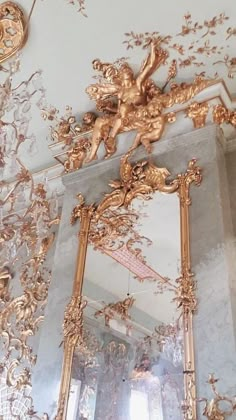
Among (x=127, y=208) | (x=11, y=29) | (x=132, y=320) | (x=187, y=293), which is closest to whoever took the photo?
(x=187, y=293)

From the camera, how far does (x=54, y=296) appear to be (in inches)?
102

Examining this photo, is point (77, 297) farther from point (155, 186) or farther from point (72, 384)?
point (155, 186)

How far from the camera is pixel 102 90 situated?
9.43ft

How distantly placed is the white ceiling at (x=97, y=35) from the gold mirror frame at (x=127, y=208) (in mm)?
615

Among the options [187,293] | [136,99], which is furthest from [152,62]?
[187,293]

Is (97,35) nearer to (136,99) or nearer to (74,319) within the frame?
(136,99)

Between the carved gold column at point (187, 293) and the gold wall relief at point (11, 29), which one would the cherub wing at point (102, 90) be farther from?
the carved gold column at point (187, 293)

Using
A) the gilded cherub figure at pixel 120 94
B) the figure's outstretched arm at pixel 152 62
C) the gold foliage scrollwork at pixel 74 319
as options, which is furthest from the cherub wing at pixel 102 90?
the gold foliage scrollwork at pixel 74 319

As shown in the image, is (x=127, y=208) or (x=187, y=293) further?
(x=127, y=208)

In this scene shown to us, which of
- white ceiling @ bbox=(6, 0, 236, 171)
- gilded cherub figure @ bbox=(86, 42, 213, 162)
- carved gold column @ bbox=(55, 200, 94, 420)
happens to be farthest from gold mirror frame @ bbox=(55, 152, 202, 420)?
white ceiling @ bbox=(6, 0, 236, 171)

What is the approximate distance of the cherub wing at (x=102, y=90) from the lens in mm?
2857

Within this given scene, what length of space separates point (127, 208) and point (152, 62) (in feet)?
2.97

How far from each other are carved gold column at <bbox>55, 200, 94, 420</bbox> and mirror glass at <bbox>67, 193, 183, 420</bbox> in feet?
0.09

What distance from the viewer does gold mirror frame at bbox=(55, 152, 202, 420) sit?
2.03 metres
